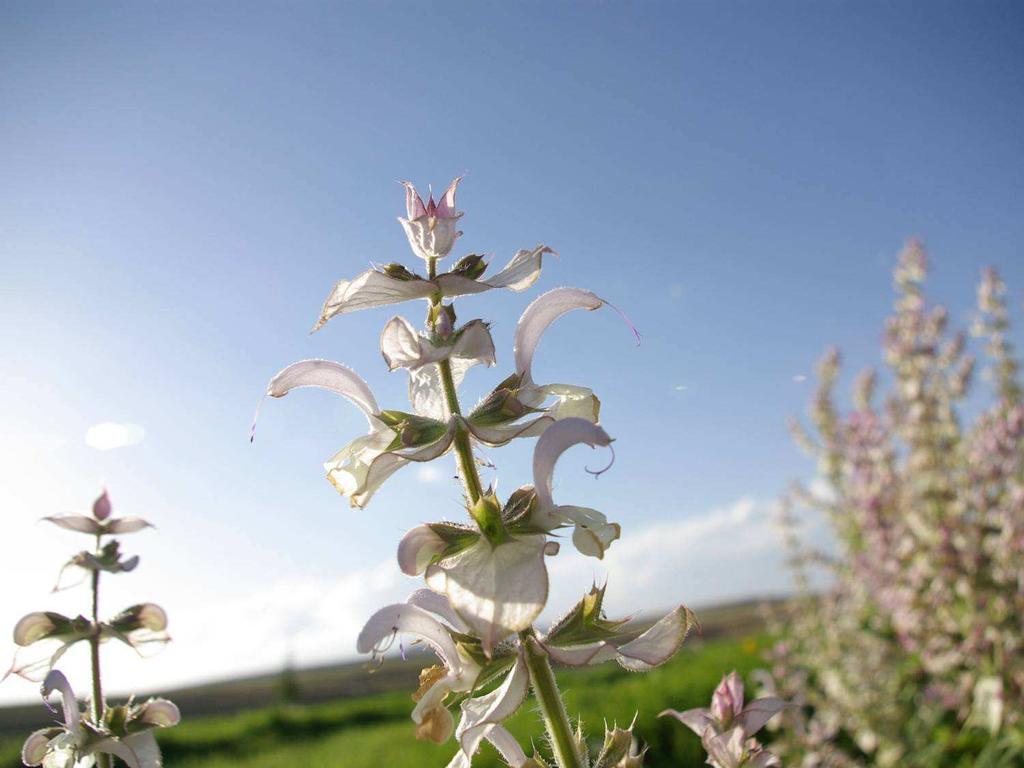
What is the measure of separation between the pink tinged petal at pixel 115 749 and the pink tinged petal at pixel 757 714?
70 centimetres

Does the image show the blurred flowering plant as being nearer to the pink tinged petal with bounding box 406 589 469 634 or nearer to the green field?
the green field

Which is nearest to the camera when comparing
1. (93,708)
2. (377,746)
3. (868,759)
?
(93,708)

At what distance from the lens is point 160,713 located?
1042 millimetres

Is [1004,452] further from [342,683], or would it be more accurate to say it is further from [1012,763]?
[342,683]

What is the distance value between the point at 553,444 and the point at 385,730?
13.6 metres

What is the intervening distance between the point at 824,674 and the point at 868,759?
269 cm

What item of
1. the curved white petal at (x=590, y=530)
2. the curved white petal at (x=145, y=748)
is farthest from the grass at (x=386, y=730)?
the curved white petal at (x=590, y=530)

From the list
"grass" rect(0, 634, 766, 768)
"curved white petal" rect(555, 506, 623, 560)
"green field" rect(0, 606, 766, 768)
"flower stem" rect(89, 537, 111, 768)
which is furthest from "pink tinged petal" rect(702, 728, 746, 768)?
"grass" rect(0, 634, 766, 768)

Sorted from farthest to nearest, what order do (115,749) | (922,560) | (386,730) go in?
(386,730), (922,560), (115,749)

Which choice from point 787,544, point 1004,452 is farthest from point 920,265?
point 787,544

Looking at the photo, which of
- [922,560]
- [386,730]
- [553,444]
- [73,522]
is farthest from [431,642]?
[386,730]

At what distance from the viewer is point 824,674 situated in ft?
21.0

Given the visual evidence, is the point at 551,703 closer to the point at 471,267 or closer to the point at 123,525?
the point at 471,267

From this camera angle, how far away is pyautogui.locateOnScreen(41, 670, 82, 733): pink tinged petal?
938 millimetres
